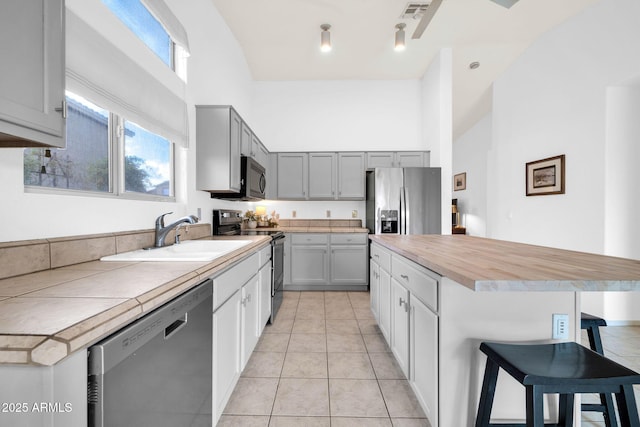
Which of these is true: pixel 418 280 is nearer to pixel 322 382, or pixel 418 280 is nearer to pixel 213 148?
pixel 322 382

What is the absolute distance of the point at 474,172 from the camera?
613cm

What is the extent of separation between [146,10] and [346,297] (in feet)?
11.8

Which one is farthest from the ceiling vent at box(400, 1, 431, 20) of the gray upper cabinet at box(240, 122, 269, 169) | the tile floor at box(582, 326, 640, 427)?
the tile floor at box(582, 326, 640, 427)

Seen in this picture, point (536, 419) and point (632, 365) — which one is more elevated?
point (536, 419)

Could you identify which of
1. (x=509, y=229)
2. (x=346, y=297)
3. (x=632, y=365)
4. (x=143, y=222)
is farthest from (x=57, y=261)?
(x=509, y=229)

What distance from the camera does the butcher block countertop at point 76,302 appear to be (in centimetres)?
51

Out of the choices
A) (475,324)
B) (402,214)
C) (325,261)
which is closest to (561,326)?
(475,324)

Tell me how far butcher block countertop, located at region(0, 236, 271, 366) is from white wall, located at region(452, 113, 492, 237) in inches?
229

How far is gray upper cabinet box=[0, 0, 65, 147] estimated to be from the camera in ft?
2.41

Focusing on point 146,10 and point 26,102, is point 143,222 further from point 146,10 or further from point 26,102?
point 146,10

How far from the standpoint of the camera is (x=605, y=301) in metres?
2.86

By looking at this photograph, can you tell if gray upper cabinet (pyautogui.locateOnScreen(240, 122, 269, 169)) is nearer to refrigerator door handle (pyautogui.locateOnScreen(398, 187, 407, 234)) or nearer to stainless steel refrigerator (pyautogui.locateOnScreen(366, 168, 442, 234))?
stainless steel refrigerator (pyautogui.locateOnScreen(366, 168, 442, 234))

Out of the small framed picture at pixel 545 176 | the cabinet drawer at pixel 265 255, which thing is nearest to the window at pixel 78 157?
the cabinet drawer at pixel 265 255

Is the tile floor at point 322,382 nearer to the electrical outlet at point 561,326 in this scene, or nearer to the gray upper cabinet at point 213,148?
the electrical outlet at point 561,326
